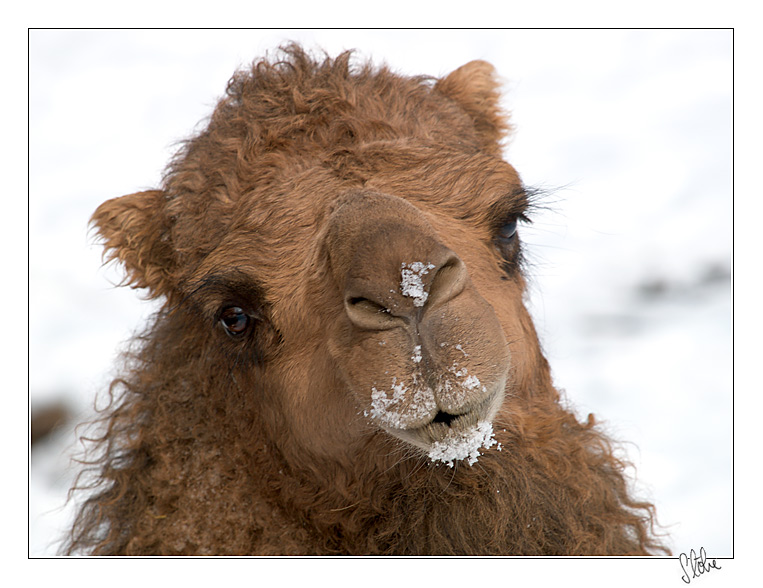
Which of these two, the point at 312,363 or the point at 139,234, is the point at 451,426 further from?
the point at 139,234

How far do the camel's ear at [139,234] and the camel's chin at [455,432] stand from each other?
1.79 metres

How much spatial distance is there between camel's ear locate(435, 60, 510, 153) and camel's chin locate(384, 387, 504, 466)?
7.00ft

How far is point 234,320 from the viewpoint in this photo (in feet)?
11.3

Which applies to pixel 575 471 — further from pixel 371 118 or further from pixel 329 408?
pixel 371 118

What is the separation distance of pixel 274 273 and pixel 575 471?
5.60 feet

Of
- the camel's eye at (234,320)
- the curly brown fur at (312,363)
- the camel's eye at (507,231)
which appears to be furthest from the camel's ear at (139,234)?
the camel's eye at (507,231)

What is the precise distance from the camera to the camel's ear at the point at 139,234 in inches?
154

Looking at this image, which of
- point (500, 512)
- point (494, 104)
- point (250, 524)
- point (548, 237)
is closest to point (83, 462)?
point (250, 524)

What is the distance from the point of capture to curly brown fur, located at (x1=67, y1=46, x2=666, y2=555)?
10.6 ft

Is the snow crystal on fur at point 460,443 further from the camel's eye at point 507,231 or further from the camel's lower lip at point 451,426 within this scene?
the camel's eye at point 507,231

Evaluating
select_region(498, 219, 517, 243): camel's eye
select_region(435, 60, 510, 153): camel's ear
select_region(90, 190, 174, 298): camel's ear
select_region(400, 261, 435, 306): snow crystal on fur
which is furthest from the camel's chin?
select_region(435, 60, 510, 153): camel's ear

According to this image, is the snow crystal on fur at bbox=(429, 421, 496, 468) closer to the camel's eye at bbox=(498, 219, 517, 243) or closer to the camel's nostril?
the camel's nostril

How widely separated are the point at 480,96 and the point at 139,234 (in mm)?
2079

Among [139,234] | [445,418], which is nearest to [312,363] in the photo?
[445,418]
